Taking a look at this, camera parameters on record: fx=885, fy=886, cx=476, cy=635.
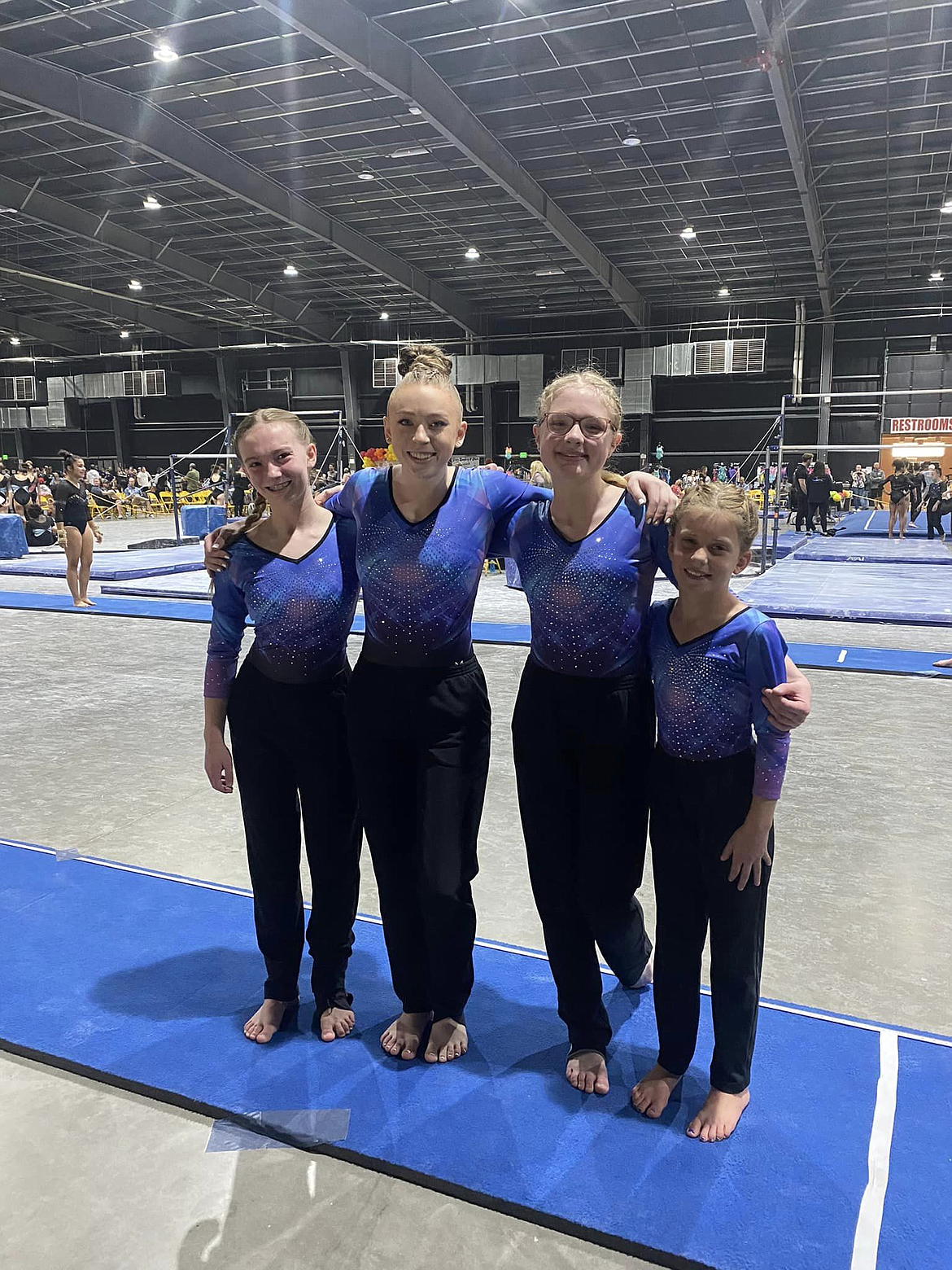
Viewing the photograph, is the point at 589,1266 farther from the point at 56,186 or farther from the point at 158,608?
the point at 56,186

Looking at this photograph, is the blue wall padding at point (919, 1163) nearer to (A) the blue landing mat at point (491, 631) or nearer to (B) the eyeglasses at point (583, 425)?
(B) the eyeglasses at point (583, 425)

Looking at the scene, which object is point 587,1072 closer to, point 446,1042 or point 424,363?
point 446,1042

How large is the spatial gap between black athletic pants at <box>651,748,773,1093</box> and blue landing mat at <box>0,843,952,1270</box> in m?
0.19

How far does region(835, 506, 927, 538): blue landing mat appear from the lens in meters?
16.1

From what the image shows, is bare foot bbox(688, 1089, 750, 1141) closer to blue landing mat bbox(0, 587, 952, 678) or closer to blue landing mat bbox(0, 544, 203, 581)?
blue landing mat bbox(0, 587, 952, 678)

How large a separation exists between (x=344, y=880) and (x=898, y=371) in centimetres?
2351

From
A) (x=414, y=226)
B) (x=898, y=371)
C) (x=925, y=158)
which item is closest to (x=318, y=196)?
(x=414, y=226)

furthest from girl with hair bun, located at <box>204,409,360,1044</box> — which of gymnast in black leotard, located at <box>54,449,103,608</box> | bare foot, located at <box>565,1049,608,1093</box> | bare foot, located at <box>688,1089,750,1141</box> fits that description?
gymnast in black leotard, located at <box>54,449,103,608</box>

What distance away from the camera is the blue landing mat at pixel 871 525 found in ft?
52.8

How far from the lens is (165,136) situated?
11.7 m

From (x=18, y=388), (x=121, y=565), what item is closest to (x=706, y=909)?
(x=121, y=565)

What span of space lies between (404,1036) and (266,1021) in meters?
0.33

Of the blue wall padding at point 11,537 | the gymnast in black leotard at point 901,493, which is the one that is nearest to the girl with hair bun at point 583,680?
the blue wall padding at point 11,537

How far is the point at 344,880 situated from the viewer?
204cm
